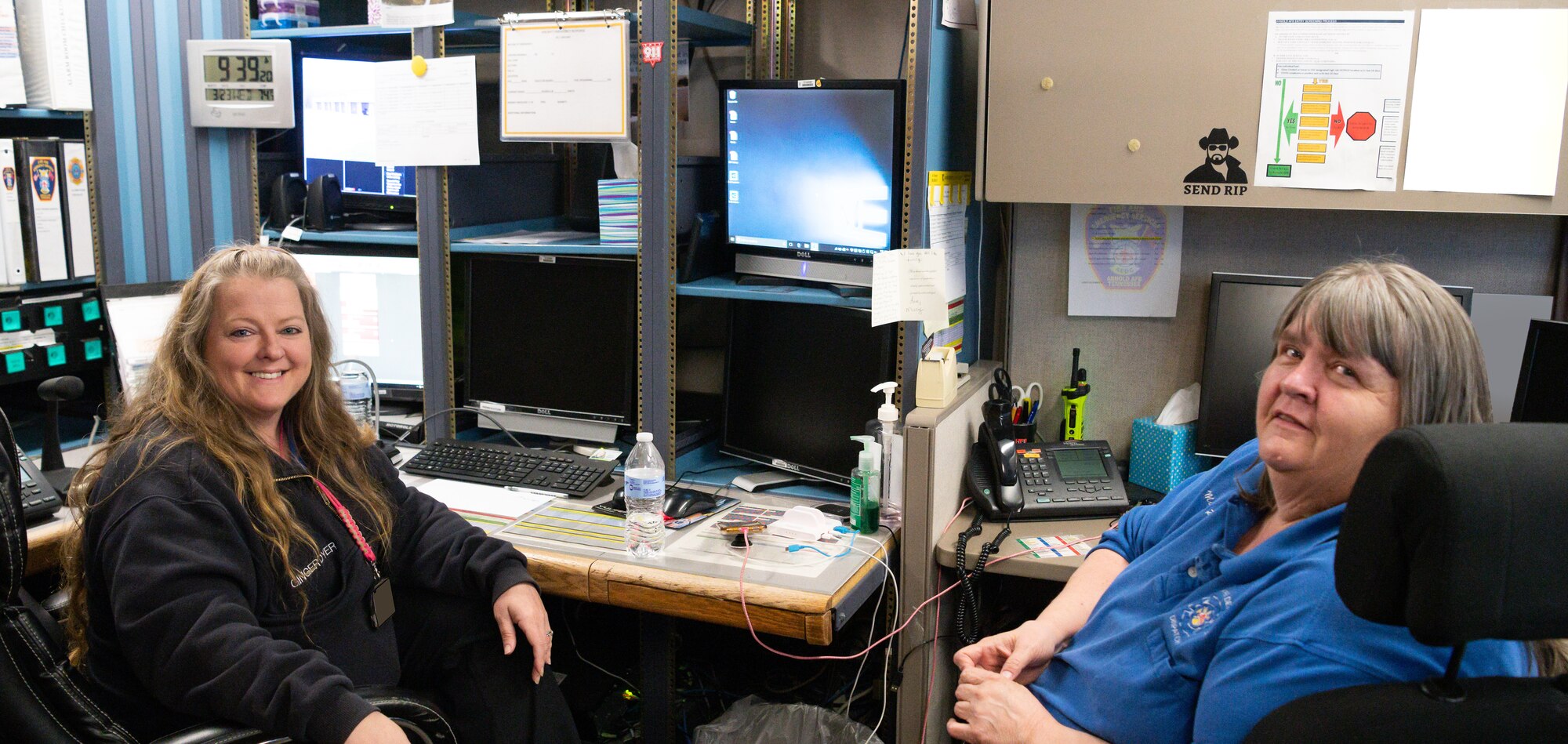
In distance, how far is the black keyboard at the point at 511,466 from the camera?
7.50 ft

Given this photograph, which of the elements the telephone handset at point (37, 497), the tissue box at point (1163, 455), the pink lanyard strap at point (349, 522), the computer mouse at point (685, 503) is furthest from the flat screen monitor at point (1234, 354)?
the telephone handset at point (37, 497)

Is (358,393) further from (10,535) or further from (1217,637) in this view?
(1217,637)

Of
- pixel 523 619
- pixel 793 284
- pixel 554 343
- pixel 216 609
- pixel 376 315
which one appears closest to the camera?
pixel 216 609

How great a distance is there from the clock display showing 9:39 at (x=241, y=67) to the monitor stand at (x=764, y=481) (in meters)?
1.55

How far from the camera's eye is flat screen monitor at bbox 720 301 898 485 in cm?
227

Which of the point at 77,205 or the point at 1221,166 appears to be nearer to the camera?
the point at 1221,166

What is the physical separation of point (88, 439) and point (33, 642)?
1.43 metres

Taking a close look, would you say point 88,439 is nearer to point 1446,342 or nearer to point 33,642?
point 33,642

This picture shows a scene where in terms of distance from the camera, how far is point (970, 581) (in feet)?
6.41

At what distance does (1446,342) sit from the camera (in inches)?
48.7

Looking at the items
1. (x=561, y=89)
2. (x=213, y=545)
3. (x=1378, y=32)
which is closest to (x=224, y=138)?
(x=561, y=89)

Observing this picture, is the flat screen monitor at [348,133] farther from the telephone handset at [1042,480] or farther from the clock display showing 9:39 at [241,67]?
the telephone handset at [1042,480]

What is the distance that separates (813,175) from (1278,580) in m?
1.25

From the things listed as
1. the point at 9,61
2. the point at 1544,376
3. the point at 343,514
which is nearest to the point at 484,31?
the point at 9,61
